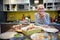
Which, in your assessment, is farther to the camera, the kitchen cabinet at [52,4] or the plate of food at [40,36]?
the kitchen cabinet at [52,4]

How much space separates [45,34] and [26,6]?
4254 millimetres

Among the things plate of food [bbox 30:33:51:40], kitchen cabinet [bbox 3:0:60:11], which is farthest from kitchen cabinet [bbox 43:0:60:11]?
plate of food [bbox 30:33:51:40]

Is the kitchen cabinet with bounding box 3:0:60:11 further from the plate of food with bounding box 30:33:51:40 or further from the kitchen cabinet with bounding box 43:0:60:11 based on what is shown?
the plate of food with bounding box 30:33:51:40

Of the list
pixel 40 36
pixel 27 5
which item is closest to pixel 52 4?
pixel 27 5

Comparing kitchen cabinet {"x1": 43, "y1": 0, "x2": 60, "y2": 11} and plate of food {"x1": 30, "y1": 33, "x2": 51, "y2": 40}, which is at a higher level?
kitchen cabinet {"x1": 43, "y1": 0, "x2": 60, "y2": 11}

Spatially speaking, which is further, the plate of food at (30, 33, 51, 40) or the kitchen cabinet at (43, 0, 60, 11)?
the kitchen cabinet at (43, 0, 60, 11)

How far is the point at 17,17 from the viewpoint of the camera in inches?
271

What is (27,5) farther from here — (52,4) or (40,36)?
(40,36)

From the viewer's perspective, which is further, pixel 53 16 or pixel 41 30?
pixel 53 16

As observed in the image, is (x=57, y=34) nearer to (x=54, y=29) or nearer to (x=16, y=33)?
(x=54, y=29)

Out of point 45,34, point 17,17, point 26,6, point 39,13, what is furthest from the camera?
point 17,17

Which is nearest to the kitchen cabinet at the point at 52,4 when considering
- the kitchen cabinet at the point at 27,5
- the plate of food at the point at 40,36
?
the kitchen cabinet at the point at 27,5

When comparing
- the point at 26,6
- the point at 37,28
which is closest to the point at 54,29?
the point at 37,28

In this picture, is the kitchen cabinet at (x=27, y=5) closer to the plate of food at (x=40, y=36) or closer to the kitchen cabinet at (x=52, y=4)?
the kitchen cabinet at (x=52, y=4)
